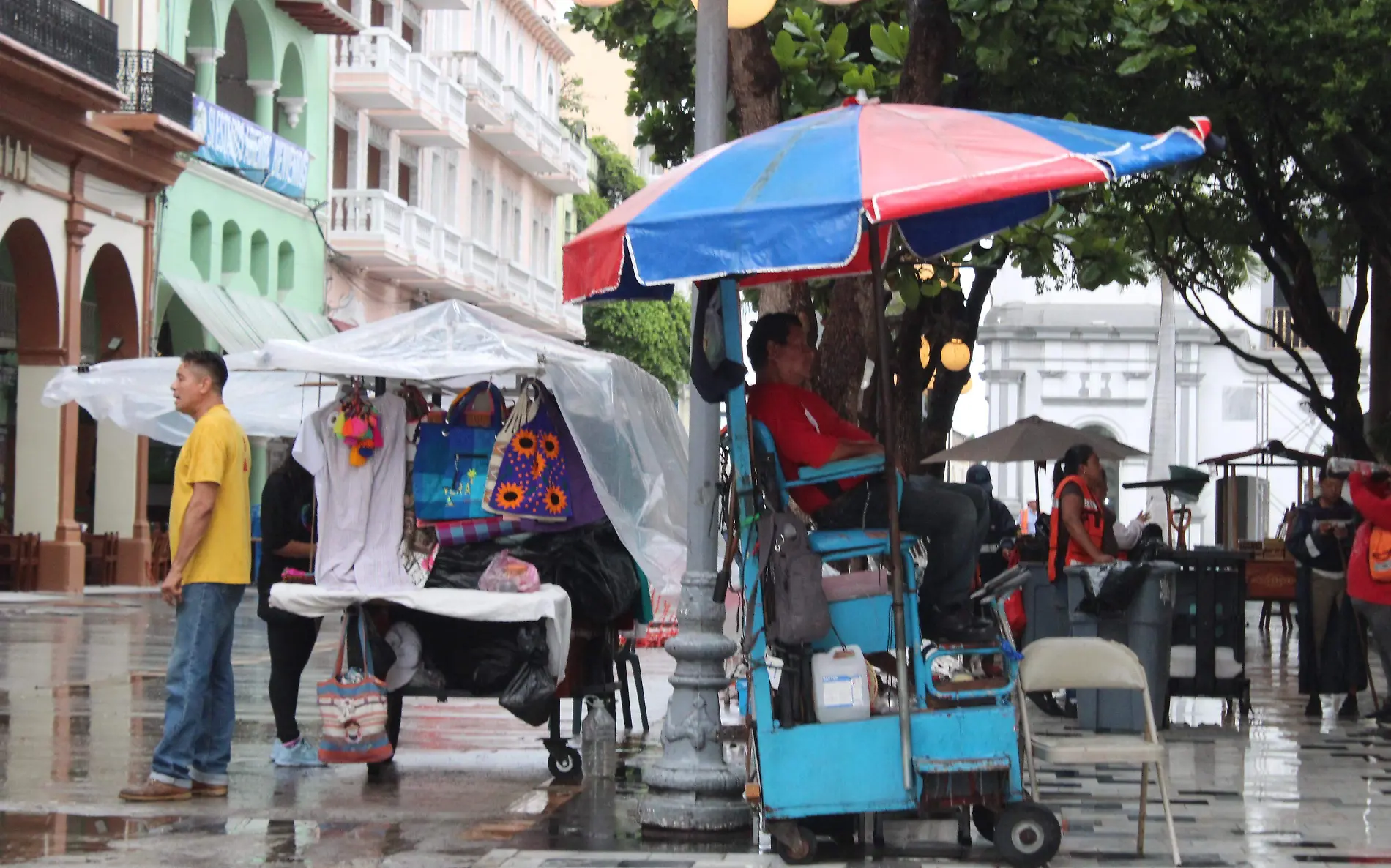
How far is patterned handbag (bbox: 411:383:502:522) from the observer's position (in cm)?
1023

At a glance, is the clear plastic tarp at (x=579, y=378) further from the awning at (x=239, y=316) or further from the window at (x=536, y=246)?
the window at (x=536, y=246)

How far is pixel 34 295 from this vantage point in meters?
26.4

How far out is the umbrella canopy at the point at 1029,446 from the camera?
2156 centimetres

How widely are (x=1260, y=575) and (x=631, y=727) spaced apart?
14141 millimetres

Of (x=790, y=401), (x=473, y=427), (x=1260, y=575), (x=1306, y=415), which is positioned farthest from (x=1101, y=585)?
(x=1306, y=415)

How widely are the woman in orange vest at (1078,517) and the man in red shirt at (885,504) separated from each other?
527 centimetres

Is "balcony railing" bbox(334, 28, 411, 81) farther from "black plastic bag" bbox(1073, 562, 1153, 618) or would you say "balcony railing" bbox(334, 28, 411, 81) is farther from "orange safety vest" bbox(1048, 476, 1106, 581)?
A: "black plastic bag" bbox(1073, 562, 1153, 618)

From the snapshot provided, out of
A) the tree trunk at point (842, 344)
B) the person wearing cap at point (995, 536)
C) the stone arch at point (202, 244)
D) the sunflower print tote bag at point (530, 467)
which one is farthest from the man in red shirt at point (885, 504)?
the stone arch at point (202, 244)

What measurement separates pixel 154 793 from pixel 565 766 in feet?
6.85

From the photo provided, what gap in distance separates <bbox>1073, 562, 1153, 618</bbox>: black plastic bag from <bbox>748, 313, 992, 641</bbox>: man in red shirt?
16.5 ft

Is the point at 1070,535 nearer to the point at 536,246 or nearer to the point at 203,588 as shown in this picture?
the point at 203,588

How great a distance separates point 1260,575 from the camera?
24844 mm

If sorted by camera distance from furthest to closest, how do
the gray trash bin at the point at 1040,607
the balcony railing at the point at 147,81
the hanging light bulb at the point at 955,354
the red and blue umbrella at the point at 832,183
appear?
the balcony railing at the point at 147,81
the hanging light bulb at the point at 955,354
the gray trash bin at the point at 1040,607
the red and blue umbrella at the point at 832,183

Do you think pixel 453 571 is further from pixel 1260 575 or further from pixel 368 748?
pixel 1260 575
